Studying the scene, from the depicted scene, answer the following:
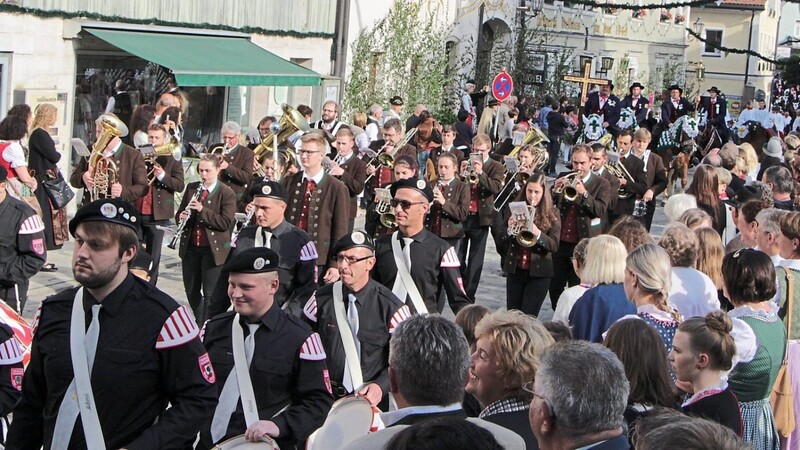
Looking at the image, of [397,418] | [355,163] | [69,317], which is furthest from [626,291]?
[355,163]

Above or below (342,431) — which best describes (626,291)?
above

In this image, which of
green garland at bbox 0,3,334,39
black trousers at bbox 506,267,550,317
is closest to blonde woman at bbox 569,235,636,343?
black trousers at bbox 506,267,550,317

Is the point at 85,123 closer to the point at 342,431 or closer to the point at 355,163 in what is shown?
the point at 355,163

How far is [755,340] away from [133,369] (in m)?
3.17

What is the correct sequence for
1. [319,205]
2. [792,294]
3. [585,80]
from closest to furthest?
[792,294] → [319,205] → [585,80]

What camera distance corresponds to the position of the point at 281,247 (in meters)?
8.32

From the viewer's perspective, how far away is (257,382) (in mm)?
5434

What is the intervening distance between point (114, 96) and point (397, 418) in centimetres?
1486

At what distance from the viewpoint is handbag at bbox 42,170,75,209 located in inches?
495

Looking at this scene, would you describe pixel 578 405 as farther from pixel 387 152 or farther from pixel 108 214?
pixel 387 152

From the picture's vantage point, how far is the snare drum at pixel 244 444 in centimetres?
495

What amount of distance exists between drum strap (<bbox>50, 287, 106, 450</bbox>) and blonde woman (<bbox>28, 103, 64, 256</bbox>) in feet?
27.0

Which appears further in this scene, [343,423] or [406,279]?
[406,279]

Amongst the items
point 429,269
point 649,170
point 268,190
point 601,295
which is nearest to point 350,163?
point 649,170
